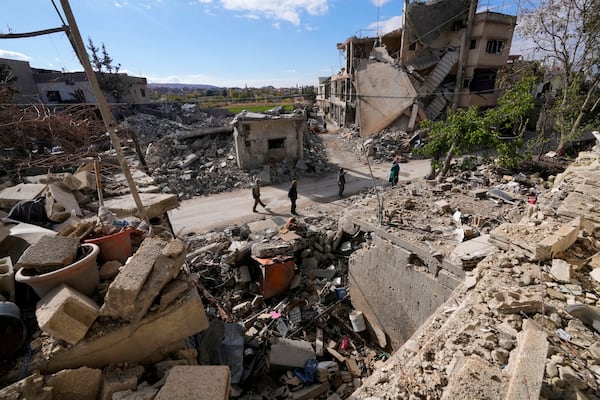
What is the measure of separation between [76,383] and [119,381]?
277mm

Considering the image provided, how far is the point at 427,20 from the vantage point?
19984 mm

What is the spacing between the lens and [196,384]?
210 centimetres

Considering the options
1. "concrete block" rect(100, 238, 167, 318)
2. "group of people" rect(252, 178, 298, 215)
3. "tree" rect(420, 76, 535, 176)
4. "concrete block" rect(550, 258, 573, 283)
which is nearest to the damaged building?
"tree" rect(420, 76, 535, 176)

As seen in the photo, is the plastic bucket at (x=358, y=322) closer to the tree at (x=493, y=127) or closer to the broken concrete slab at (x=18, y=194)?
the tree at (x=493, y=127)

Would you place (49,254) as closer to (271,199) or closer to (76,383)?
(76,383)

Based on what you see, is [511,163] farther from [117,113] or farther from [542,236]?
[117,113]

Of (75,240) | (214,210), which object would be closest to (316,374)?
(75,240)

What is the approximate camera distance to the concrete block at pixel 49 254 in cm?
217

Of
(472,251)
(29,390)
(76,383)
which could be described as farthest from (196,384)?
(472,251)

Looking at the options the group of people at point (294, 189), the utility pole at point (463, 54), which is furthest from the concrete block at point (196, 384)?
the utility pole at point (463, 54)

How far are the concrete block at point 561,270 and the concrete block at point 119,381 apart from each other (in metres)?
4.95

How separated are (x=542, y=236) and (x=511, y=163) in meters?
4.56

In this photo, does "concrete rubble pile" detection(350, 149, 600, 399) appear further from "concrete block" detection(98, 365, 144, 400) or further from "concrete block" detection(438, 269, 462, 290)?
"concrete block" detection(98, 365, 144, 400)

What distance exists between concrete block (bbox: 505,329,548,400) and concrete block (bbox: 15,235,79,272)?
3.79 m
